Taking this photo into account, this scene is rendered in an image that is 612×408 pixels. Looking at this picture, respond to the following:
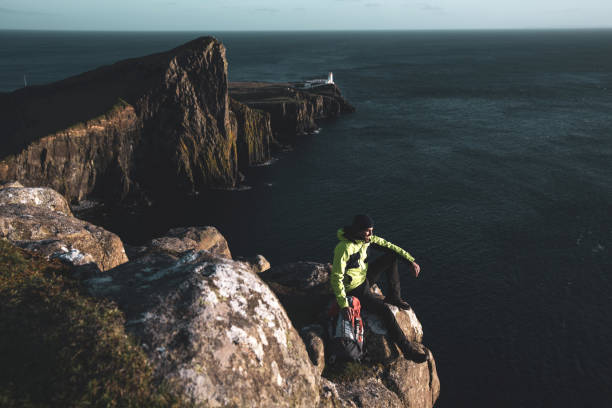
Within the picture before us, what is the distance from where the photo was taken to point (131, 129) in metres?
65.8

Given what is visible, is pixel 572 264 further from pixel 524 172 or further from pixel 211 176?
pixel 211 176

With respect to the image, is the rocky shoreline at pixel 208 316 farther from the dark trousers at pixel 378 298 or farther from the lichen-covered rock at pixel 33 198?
the dark trousers at pixel 378 298

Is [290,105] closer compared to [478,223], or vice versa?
[478,223]

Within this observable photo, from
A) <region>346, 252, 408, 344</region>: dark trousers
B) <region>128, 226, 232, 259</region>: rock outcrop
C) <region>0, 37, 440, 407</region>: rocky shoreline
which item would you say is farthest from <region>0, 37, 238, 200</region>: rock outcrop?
<region>346, 252, 408, 344</region>: dark trousers

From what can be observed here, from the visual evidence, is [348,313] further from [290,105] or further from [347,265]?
[290,105]

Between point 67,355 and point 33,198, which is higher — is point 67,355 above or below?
above

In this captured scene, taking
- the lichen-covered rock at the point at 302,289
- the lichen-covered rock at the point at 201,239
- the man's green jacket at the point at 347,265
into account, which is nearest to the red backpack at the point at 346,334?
the man's green jacket at the point at 347,265

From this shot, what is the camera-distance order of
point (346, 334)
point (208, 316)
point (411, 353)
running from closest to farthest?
point (208, 316) → point (346, 334) → point (411, 353)

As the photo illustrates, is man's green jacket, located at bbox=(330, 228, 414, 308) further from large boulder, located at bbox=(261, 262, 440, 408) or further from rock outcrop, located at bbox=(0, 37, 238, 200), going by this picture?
rock outcrop, located at bbox=(0, 37, 238, 200)

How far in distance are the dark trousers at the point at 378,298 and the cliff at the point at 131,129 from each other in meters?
58.5

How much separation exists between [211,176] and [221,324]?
6596 centimetres

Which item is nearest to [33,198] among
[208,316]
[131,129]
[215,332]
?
[208,316]

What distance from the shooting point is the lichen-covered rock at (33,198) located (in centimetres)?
2162

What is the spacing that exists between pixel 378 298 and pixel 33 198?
2171 cm
